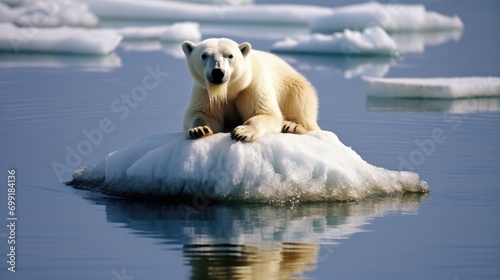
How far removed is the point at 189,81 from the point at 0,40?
5.06 meters

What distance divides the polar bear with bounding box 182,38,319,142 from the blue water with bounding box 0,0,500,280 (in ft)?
2.19

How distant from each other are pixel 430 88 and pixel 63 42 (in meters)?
7.56

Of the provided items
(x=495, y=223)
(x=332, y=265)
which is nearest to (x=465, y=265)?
(x=332, y=265)

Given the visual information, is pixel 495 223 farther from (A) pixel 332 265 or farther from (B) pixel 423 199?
(A) pixel 332 265

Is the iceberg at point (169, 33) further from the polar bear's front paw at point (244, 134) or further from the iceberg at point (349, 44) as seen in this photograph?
the polar bear's front paw at point (244, 134)

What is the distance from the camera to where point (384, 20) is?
77.9ft

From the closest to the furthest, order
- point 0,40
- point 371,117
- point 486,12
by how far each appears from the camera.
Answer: point 371,117 → point 0,40 → point 486,12

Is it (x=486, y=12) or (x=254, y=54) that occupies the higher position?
(x=486, y=12)

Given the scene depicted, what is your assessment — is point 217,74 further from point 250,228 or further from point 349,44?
point 349,44

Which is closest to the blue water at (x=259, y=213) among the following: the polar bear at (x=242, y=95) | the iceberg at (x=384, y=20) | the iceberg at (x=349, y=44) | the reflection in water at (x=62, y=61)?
the polar bear at (x=242, y=95)

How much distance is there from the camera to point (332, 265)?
6.02m

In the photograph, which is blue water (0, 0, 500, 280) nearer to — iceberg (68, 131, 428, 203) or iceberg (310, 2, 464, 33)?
iceberg (68, 131, 428, 203)

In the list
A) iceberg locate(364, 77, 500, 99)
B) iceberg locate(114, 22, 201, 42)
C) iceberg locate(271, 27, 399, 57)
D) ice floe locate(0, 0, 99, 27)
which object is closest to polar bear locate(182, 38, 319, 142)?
iceberg locate(364, 77, 500, 99)

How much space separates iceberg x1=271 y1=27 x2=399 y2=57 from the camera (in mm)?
18422
